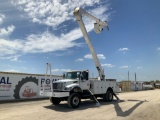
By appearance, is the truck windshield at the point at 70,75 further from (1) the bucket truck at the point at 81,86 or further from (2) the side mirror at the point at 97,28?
(2) the side mirror at the point at 97,28

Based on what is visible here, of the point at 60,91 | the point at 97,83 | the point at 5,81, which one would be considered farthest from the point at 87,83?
the point at 5,81

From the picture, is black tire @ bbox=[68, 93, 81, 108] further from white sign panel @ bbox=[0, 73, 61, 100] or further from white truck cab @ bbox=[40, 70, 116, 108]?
white sign panel @ bbox=[0, 73, 61, 100]

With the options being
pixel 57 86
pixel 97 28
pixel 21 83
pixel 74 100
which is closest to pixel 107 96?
pixel 74 100

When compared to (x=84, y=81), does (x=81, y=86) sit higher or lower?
lower

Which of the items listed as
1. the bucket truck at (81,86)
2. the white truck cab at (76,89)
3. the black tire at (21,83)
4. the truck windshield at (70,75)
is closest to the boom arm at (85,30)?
the bucket truck at (81,86)

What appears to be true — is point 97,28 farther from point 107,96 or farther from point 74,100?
point 74,100

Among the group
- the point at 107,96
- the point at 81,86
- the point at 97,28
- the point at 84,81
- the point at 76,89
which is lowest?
the point at 107,96

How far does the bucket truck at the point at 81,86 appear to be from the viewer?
48.6 feet

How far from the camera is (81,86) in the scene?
633 inches

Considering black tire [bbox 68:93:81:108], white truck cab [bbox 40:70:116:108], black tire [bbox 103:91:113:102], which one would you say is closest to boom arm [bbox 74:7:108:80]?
white truck cab [bbox 40:70:116:108]

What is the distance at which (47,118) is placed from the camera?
11031mm

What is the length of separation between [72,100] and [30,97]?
33.1 feet

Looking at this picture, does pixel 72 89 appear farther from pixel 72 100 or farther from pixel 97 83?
pixel 97 83

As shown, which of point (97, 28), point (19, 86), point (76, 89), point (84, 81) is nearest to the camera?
point (76, 89)
